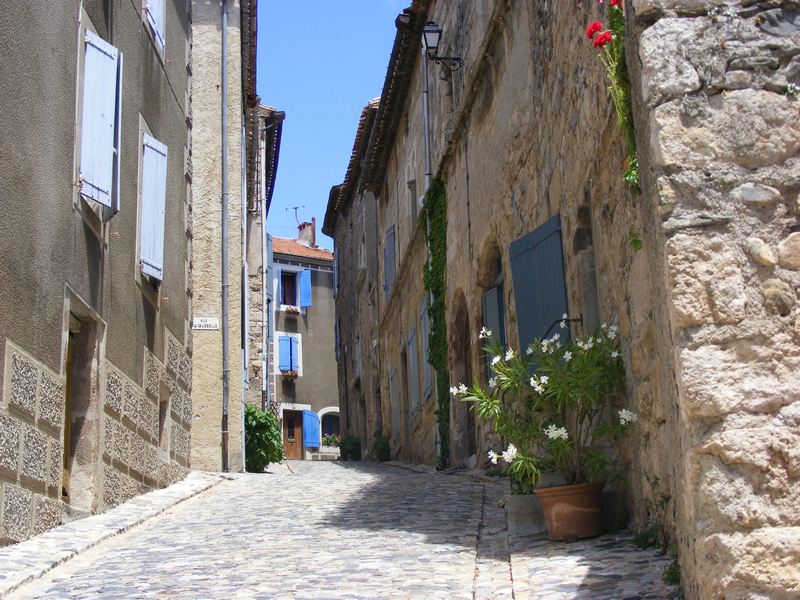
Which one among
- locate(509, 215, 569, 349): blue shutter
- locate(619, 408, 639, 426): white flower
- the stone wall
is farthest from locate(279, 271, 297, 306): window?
the stone wall

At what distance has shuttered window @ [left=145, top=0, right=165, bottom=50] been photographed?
10.4 m

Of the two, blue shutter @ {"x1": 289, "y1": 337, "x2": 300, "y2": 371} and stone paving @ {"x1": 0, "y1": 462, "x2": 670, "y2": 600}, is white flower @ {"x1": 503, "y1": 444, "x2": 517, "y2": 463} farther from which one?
blue shutter @ {"x1": 289, "y1": 337, "x2": 300, "y2": 371}

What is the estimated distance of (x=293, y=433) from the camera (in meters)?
36.5

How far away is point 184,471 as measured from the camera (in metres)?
11.7

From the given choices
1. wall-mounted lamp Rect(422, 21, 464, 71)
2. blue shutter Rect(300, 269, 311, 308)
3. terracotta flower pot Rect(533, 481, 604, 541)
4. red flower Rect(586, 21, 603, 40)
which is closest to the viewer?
red flower Rect(586, 21, 603, 40)

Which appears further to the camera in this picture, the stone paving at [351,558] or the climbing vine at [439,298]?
the climbing vine at [439,298]

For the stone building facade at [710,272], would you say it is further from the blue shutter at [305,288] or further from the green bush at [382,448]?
the blue shutter at [305,288]

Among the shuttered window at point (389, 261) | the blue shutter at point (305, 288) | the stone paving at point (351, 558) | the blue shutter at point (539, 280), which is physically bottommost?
the stone paving at point (351, 558)

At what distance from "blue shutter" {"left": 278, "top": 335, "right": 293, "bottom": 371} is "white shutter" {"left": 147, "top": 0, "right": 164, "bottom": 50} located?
2526 centimetres

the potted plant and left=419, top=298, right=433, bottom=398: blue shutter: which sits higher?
left=419, top=298, right=433, bottom=398: blue shutter

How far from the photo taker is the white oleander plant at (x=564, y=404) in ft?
19.0

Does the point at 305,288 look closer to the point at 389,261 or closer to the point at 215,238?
the point at 389,261

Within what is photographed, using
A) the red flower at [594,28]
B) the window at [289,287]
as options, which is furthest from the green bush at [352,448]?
the red flower at [594,28]

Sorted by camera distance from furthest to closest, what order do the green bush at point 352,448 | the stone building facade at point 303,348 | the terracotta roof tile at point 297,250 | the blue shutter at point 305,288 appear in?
the terracotta roof tile at point 297,250, the blue shutter at point 305,288, the stone building facade at point 303,348, the green bush at point 352,448
